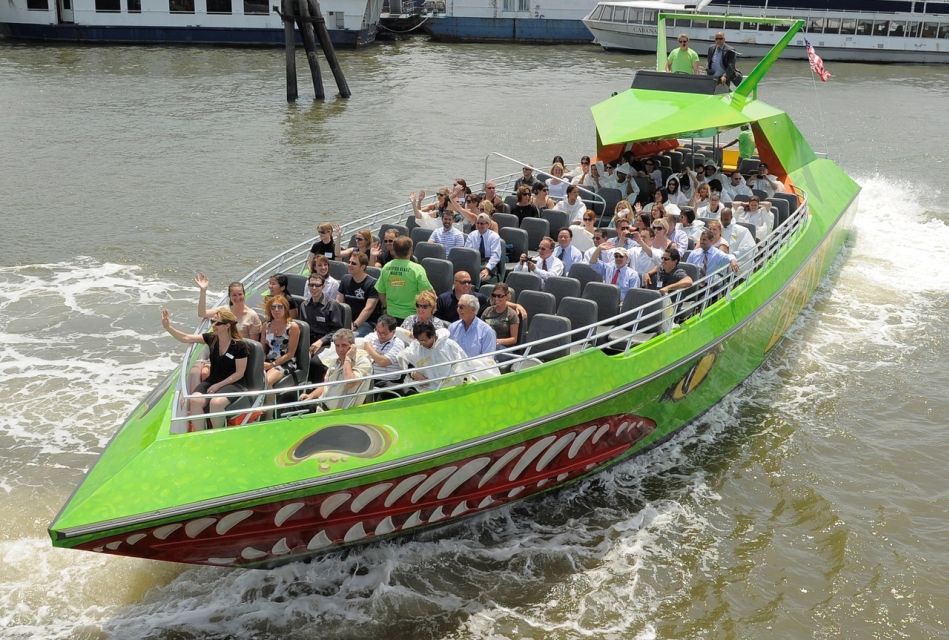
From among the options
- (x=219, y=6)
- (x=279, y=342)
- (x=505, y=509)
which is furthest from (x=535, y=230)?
(x=219, y=6)

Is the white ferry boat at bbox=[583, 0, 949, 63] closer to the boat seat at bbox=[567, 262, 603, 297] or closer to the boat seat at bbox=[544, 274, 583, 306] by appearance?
the boat seat at bbox=[567, 262, 603, 297]

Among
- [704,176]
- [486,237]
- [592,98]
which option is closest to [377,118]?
[592,98]

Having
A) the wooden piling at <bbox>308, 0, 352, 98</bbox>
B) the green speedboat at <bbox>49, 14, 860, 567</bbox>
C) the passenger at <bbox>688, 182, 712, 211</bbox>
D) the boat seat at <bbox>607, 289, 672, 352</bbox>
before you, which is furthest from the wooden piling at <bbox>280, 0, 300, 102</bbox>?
the boat seat at <bbox>607, 289, 672, 352</bbox>

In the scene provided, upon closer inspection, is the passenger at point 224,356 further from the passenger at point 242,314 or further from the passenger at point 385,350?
the passenger at point 385,350

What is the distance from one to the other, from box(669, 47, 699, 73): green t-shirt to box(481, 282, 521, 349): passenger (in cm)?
750

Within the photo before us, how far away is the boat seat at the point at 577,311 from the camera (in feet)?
27.5

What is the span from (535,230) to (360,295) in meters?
3.09

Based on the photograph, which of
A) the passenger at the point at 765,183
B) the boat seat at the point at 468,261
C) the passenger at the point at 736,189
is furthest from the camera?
the passenger at the point at 765,183

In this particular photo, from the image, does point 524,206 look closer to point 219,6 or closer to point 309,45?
point 309,45

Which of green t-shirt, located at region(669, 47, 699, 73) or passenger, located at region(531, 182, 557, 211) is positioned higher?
green t-shirt, located at region(669, 47, 699, 73)

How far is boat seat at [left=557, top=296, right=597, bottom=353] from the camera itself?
8383 millimetres

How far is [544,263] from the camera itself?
375 inches

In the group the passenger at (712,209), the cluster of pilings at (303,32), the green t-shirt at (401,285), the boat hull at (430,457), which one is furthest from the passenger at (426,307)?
the cluster of pilings at (303,32)

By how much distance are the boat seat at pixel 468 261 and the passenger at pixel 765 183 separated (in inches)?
200
